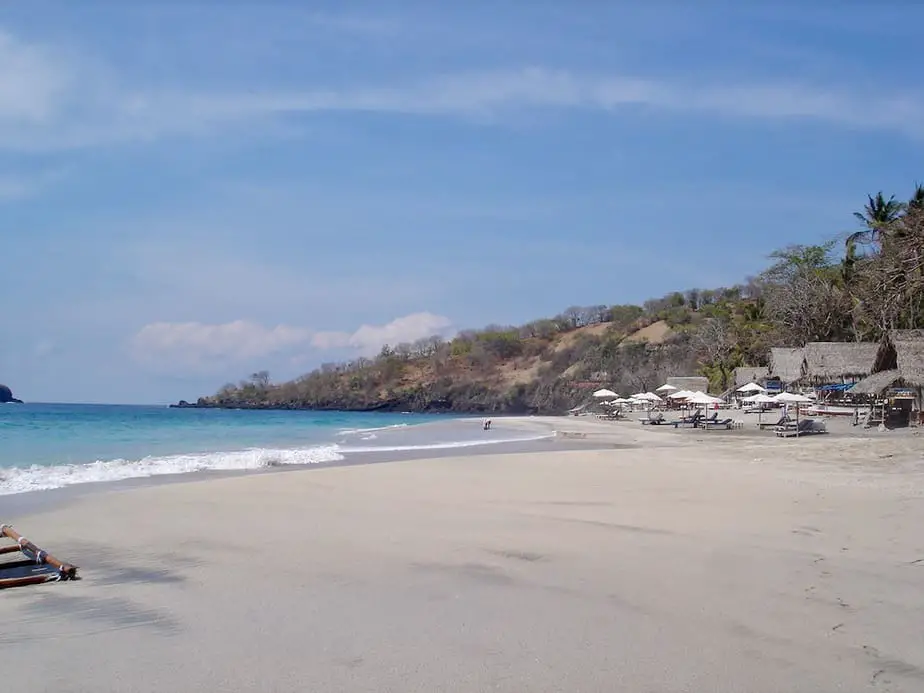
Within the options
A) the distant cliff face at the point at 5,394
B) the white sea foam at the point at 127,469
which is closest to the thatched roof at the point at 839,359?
the white sea foam at the point at 127,469

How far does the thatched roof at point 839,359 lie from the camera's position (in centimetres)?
3909

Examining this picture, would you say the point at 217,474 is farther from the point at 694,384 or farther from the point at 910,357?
the point at 694,384

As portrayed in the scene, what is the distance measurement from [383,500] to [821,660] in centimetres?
748

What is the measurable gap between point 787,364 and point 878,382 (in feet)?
51.6

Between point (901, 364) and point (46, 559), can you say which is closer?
point (46, 559)

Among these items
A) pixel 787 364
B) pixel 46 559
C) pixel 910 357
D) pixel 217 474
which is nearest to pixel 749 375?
pixel 787 364

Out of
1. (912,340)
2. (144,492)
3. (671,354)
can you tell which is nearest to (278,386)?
(671,354)

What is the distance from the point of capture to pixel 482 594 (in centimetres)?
573

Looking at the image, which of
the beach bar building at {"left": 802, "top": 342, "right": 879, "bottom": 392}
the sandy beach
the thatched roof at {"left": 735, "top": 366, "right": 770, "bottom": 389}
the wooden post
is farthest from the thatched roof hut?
the wooden post

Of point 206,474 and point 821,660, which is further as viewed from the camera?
point 206,474

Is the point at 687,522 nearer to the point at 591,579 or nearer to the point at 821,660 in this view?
the point at 591,579

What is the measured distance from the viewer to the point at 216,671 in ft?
13.8

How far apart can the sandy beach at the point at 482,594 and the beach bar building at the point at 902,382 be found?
1778cm

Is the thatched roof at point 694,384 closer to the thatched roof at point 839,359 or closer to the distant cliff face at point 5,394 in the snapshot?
the thatched roof at point 839,359
